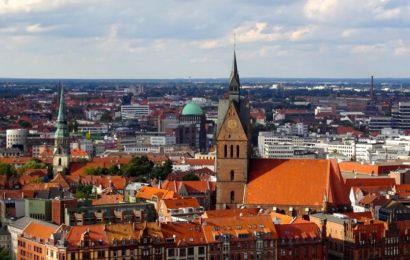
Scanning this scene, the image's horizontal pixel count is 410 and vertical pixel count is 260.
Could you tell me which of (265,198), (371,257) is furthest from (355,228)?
(265,198)

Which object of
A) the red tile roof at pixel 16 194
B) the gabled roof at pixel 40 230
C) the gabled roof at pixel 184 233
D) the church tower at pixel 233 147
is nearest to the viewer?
the gabled roof at pixel 184 233

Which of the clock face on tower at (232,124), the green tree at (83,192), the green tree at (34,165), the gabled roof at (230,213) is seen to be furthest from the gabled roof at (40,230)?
the green tree at (34,165)

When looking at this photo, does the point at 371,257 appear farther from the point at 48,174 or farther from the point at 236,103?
the point at 48,174

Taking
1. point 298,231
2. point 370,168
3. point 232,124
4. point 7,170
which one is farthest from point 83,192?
point 370,168

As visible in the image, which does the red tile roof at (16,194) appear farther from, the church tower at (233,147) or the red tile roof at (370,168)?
the red tile roof at (370,168)

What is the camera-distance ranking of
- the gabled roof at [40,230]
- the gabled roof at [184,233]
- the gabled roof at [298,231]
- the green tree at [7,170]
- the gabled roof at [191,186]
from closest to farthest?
the gabled roof at [184,233], the gabled roof at [40,230], the gabled roof at [298,231], the gabled roof at [191,186], the green tree at [7,170]

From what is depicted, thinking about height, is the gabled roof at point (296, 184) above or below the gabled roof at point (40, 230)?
above

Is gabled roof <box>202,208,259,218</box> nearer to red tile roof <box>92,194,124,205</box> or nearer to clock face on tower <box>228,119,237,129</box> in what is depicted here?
clock face on tower <box>228,119,237,129</box>
